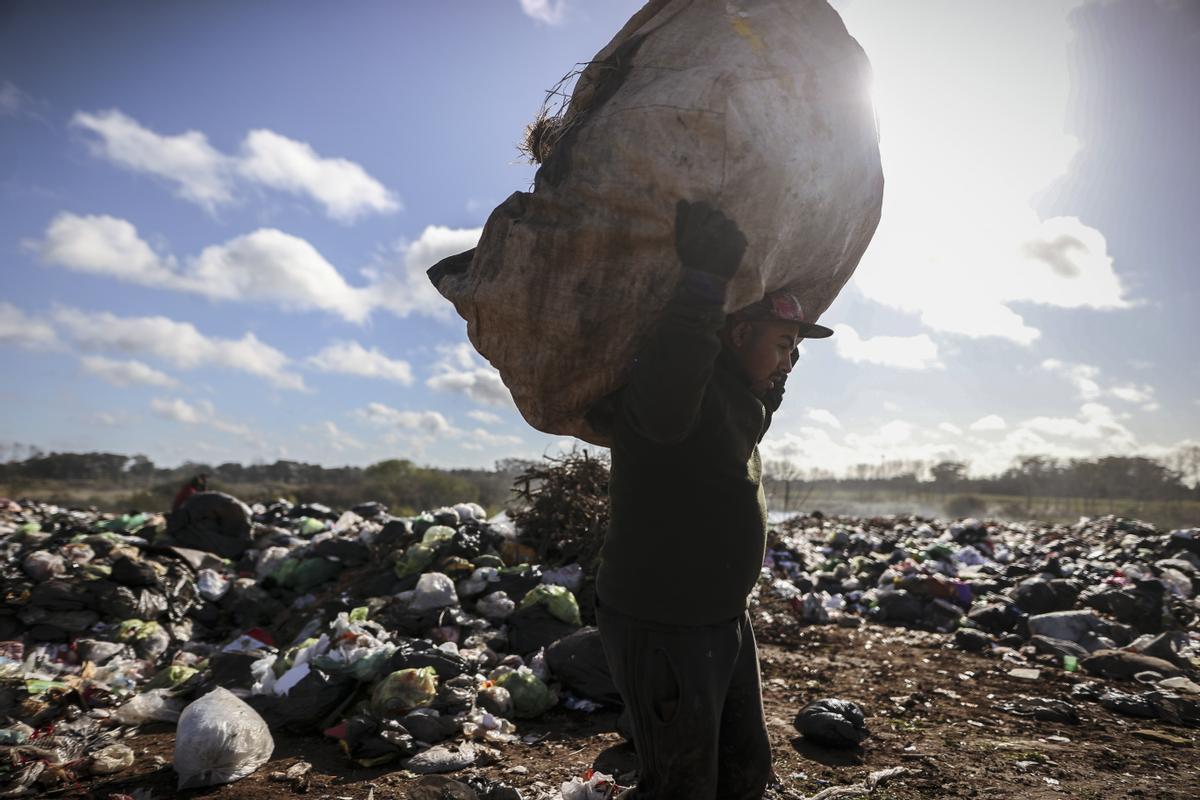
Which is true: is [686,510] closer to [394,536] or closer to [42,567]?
[394,536]

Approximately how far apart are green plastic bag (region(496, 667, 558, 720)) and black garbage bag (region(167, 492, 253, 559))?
4555 millimetres

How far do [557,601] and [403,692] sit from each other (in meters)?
1.34

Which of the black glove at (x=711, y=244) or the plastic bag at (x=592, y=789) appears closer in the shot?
the black glove at (x=711, y=244)

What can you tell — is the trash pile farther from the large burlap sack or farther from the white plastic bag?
the large burlap sack

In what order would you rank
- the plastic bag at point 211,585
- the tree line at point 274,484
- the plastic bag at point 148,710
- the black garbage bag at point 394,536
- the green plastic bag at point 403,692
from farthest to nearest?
the tree line at point 274,484 < the black garbage bag at point 394,536 < the plastic bag at point 211,585 < the plastic bag at point 148,710 < the green plastic bag at point 403,692

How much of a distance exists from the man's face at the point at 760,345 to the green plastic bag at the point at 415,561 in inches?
171

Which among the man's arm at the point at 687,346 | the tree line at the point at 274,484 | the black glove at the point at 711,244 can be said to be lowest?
the tree line at the point at 274,484

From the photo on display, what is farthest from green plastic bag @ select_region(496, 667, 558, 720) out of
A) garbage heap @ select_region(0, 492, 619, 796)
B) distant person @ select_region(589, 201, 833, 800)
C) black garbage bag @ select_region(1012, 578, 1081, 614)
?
black garbage bag @ select_region(1012, 578, 1081, 614)

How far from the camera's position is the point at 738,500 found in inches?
62.2

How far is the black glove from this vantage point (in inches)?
54.9

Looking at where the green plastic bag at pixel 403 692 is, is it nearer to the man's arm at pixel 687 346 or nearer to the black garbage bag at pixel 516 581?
the black garbage bag at pixel 516 581

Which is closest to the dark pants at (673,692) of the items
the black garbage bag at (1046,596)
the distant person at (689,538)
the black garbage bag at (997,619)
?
the distant person at (689,538)

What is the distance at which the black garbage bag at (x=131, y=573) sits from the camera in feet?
17.0

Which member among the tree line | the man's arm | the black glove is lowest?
the tree line
